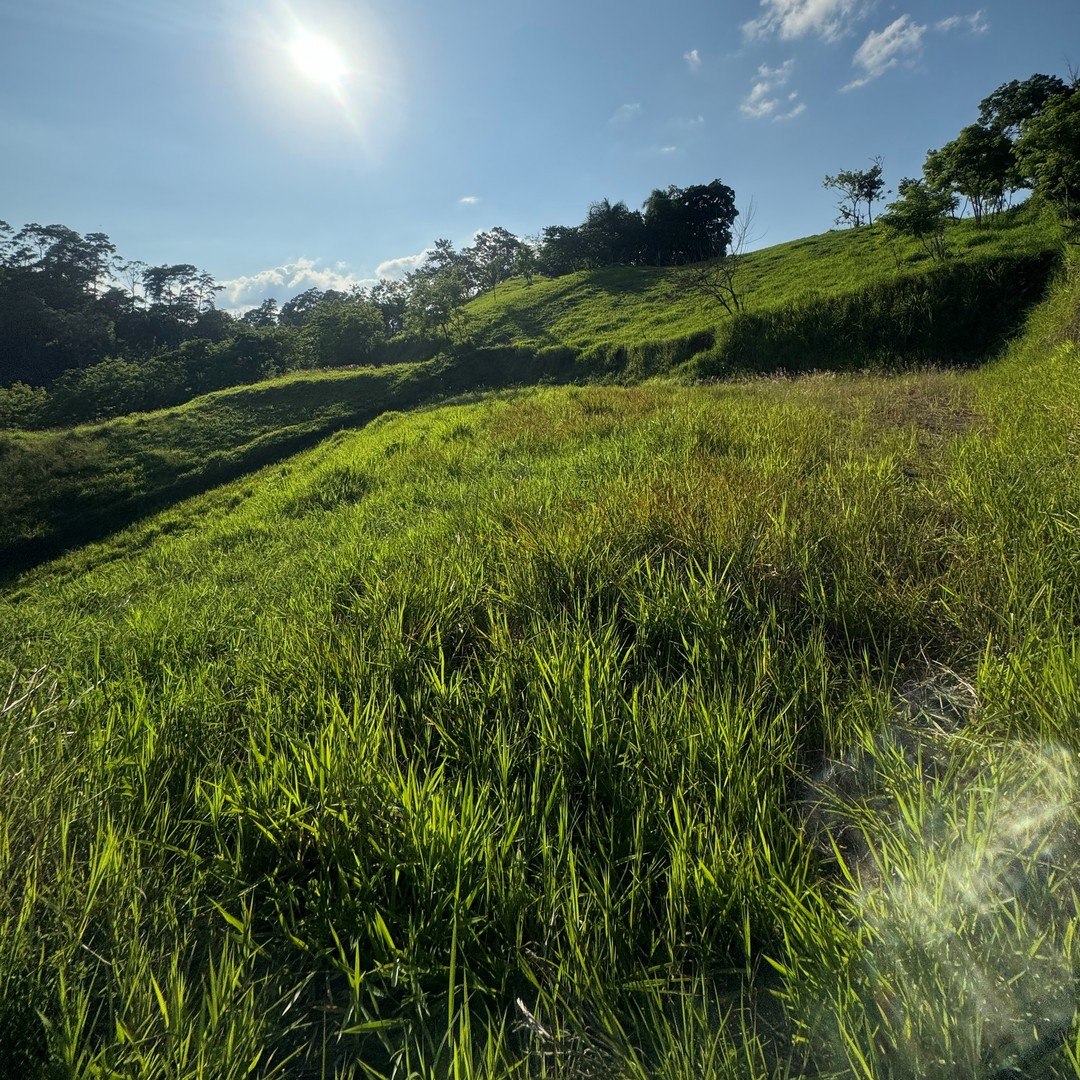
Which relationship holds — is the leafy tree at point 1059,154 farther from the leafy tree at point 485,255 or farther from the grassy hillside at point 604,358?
the leafy tree at point 485,255

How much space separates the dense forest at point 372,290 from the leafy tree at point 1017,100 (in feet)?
0.34

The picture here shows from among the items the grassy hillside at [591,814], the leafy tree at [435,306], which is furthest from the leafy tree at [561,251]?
the grassy hillside at [591,814]

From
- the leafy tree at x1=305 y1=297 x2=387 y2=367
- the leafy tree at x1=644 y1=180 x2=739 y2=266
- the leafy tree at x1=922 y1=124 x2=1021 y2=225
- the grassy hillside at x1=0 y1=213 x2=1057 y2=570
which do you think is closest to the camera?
the grassy hillside at x1=0 y1=213 x2=1057 y2=570

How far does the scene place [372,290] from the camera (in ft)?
203

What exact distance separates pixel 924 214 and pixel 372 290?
2230 inches

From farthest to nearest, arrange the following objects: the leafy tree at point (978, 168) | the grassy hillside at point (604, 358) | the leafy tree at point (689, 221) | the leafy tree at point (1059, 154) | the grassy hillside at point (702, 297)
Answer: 1. the leafy tree at point (689, 221)
2. the leafy tree at point (978, 168)
3. the grassy hillside at point (702, 297)
4. the grassy hillside at point (604, 358)
5. the leafy tree at point (1059, 154)

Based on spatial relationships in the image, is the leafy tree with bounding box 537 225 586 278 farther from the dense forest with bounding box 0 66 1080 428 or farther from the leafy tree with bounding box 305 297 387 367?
the leafy tree with bounding box 305 297 387 367

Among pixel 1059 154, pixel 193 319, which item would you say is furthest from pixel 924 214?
pixel 193 319

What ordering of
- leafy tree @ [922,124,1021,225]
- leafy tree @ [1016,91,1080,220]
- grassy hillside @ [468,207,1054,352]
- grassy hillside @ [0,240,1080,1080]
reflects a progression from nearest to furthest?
grassy hillside @ [0,240,1080,1080], leafy tree @ [1016,91,1080,220], grassy hillside @ [468,207,1054,352], leafy tree @ [922,124,1021,225]

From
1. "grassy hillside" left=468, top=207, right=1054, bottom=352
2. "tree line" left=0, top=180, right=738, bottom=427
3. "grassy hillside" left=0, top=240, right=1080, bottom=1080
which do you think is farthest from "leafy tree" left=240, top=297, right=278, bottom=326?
"grassy hillside" left=0, top=240, right=1080, bottom=1080

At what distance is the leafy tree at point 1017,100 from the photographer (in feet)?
101

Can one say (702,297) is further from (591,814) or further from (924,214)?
(591,814)

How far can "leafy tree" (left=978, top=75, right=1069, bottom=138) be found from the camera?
30.8 metres

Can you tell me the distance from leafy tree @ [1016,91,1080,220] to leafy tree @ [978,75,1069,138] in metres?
16.9
